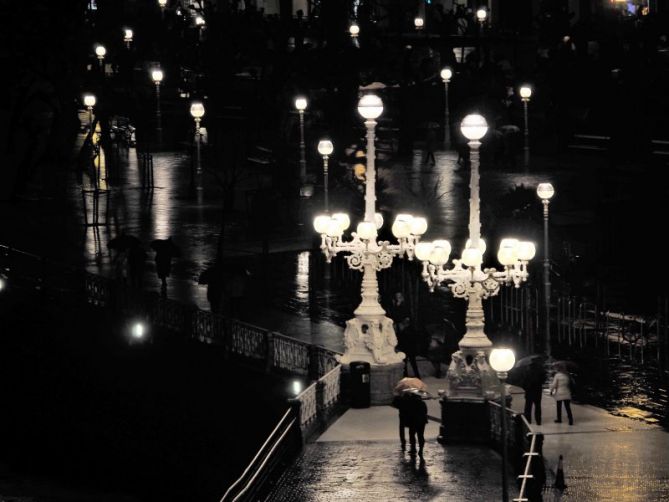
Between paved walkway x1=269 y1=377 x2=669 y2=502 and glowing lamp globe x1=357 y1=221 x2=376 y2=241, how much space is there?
3104mm

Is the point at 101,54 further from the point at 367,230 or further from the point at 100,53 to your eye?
the point at 367,230

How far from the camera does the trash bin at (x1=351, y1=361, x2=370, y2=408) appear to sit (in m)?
30.4

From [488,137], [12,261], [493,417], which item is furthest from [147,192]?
[493,417]

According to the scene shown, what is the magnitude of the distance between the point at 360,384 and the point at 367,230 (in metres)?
2.61

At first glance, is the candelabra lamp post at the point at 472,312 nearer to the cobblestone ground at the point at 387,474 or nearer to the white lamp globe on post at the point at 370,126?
the cobblestone ground at the point at 387,474

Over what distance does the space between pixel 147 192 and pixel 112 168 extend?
515 centimetres

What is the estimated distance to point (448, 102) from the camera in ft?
226

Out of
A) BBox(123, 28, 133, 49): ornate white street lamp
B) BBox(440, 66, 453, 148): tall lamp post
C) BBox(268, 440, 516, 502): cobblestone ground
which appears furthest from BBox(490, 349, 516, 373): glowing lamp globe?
BBox(123, 28, 133, 49): ornate white street lamp

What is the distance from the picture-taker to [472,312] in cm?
2912

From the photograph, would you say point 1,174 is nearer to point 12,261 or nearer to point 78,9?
point 78,9

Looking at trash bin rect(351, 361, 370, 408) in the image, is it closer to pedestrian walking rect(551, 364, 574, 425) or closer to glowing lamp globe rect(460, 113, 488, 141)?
pedestrian walking rect(551, 364, 574, 425)

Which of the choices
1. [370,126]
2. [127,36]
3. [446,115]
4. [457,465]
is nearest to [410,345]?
[370,126]

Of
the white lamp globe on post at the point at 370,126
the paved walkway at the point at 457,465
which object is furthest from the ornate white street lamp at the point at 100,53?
the paved walkway at the point at 457,465

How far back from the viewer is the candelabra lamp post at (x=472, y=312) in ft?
92.8
